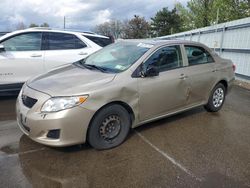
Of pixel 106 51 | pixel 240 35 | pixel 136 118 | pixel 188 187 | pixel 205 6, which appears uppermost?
pixel 205 6

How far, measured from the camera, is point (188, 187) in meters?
3.03

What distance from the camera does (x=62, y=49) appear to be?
6656 mm

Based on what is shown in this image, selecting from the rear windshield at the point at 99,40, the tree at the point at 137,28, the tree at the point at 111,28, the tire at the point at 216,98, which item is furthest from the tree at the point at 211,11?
the tree at the point at 111,28

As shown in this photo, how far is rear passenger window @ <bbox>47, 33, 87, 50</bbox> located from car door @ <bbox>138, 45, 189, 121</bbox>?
3041 mm

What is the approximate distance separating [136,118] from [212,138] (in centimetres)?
140

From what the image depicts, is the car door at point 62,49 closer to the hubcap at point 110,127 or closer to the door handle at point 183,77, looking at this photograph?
the door handle at point 183,77

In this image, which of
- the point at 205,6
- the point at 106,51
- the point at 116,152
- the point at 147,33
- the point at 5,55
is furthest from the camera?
the point at 147,33

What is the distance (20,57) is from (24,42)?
0.41 metres

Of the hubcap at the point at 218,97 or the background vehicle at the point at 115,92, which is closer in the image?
the background vehicle at the point at 115,92

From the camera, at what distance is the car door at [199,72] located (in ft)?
16.2

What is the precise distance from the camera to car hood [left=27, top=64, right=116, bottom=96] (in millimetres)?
3467

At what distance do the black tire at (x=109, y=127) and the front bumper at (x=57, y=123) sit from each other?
0.46 feet

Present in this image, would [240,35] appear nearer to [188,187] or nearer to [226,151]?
[226,151]

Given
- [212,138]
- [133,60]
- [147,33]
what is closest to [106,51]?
[133,60]
